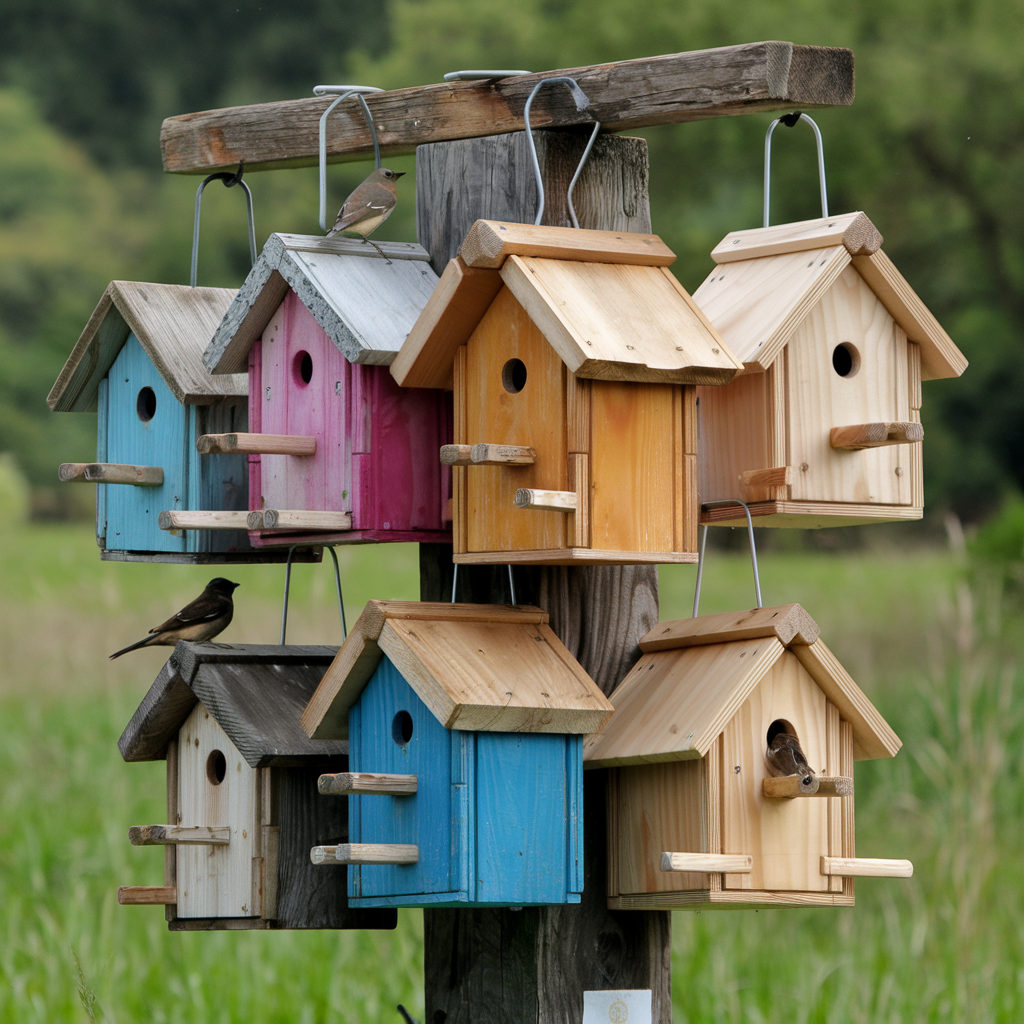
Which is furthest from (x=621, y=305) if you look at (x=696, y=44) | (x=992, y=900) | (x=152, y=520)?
(x=696, y=44)

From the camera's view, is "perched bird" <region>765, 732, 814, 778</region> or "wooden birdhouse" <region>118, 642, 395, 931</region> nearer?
"perched bird" <region>765, 732, 814, 778</region>

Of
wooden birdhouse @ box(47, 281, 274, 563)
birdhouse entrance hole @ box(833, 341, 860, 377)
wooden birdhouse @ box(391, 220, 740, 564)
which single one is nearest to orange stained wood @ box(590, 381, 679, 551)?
wooden birdhouse @ box(391, 220, 740, 564)

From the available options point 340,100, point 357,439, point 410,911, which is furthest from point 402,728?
point 410,911

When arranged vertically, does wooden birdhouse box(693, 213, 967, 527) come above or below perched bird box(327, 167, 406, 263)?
below

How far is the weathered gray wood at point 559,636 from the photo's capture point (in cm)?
283

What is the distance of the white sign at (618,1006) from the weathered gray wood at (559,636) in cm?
2

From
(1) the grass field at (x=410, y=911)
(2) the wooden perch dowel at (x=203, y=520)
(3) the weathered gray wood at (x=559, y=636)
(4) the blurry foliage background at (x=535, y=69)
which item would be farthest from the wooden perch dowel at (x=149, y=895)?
(4) the blurry foliage background at (x=535, y=69)

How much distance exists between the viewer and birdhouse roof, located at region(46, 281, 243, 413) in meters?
3.25

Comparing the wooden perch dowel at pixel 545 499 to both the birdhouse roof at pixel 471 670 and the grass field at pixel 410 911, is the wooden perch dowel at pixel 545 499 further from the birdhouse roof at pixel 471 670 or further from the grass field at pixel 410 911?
the grass field at pixel 410 911

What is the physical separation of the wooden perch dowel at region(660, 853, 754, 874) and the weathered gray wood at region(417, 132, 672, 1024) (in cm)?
33

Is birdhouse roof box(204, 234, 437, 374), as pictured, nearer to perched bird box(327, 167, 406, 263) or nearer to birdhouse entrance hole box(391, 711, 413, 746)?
perched bird box(327, 167, 406, 263)

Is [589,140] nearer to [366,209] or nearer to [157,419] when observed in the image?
[366,209]

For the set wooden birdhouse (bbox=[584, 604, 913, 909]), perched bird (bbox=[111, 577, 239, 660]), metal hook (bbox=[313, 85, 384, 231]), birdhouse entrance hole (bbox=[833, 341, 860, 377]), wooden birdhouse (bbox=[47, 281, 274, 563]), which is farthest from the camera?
perched bird (bbox=[111, 577, 239, 660])

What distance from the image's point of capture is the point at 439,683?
253 centimetres
